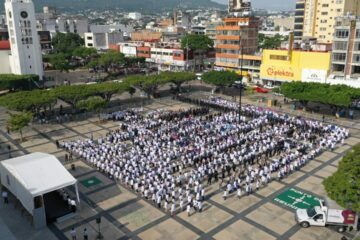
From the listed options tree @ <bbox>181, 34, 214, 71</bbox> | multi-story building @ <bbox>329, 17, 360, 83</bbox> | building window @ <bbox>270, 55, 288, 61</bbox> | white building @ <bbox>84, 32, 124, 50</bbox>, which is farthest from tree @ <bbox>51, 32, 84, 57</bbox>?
multi-story building @ <bbox>329, 17, 360, 83</bbox>

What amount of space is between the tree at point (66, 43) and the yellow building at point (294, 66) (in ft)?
219

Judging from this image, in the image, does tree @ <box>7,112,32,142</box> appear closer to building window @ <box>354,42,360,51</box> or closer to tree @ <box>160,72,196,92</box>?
tree @ <box>160,72,196,92</box>

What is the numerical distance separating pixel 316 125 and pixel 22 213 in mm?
34952

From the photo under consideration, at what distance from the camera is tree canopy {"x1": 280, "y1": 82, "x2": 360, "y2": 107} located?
44750 millimetres

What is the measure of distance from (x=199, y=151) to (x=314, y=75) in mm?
35422

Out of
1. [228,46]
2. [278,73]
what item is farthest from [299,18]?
[278,73]

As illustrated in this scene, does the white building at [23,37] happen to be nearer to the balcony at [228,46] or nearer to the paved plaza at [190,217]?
the balcony at [228,46]

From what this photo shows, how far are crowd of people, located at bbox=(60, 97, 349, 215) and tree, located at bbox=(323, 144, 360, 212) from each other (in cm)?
756

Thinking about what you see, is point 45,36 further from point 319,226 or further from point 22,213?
point 319,226

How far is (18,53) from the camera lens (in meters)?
69.5

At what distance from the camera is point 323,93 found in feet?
152

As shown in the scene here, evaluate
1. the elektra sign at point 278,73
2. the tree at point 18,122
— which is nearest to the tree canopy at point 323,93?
the elektra sign at point 278,73

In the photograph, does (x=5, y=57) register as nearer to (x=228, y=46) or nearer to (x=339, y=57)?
(x=228, y=46)

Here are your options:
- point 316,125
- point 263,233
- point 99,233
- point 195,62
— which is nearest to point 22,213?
point 99,233
